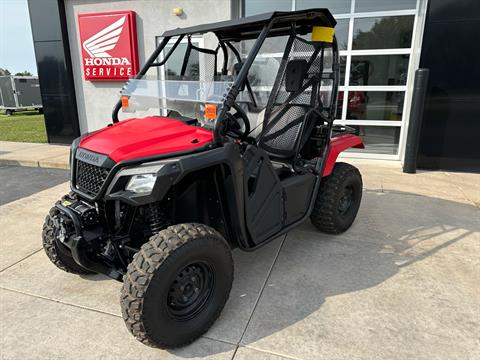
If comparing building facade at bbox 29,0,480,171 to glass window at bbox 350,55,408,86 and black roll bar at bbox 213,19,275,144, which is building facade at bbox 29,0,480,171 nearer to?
glass window at bbox 350,55,408,86

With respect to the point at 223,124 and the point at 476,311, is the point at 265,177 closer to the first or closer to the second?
the point at 223,124

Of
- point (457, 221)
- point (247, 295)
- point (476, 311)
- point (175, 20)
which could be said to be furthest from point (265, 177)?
point (175, 20)

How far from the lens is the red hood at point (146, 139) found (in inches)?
88.4

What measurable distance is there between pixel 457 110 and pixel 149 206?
6.01 meters

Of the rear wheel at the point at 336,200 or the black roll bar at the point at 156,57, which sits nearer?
the black roll bar at the point at 156,57

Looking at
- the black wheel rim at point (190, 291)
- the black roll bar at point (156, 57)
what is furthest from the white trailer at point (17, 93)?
the black wheel rim at point (190, 291)

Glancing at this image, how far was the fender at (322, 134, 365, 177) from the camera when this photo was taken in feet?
11.4

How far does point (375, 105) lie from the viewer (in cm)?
730

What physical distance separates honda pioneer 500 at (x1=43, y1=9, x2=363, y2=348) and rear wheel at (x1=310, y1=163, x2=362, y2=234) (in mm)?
15

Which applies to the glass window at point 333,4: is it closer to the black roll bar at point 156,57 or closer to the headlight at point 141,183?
the black roll bar at point 156,57

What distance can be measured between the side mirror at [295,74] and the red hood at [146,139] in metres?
1.08

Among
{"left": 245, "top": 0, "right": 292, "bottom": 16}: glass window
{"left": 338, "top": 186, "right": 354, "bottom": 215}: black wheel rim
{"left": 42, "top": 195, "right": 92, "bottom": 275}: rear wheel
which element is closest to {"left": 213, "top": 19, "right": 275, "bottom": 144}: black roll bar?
{"left": 42, "top": 195, "right": 92, "bottom": 275}: rear wheel

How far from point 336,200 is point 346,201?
1.26ft

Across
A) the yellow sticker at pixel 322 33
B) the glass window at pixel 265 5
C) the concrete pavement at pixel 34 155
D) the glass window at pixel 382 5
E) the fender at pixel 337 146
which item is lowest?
the concrete pavement at pixel 34 155
